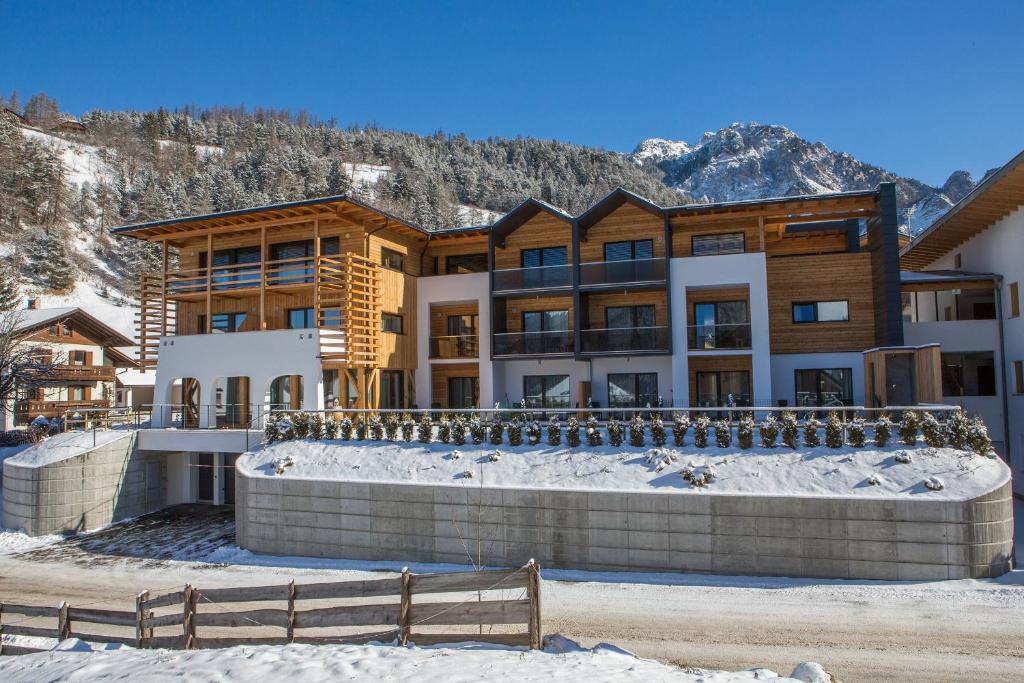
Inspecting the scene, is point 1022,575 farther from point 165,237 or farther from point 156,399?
point 165,237

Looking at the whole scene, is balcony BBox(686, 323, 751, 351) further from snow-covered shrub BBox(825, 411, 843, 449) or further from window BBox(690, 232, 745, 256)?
snow-covered shrub BBox(825, 411, 843, 449)

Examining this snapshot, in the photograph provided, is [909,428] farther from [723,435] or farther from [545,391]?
[545,391]

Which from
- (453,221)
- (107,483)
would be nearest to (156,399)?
(107,483)

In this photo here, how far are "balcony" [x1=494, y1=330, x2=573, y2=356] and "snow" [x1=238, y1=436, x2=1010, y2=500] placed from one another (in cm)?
778

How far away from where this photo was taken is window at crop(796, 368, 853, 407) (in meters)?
22.7

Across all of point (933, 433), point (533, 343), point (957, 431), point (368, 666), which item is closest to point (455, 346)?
point (533, 343)

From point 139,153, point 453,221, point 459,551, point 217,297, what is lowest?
point 459,551

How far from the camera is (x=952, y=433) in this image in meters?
14.1

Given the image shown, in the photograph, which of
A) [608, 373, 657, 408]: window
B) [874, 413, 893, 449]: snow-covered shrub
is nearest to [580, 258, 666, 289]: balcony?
[608, 373, 657, 408]: window

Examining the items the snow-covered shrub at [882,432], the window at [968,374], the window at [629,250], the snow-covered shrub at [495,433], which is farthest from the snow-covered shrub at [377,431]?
the window at [968,374]

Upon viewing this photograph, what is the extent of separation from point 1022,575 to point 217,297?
2462 centimetres

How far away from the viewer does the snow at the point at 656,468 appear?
42.9 feet

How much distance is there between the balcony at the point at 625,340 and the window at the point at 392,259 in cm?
754

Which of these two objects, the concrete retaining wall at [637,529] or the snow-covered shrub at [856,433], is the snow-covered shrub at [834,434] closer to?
the snow-covered shrub at [856,433]
